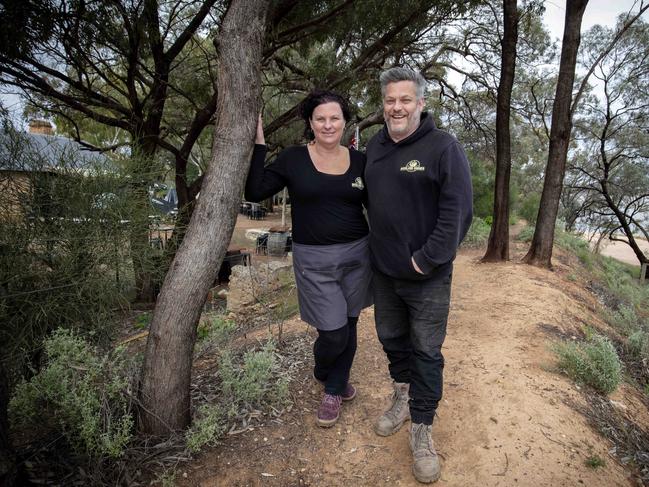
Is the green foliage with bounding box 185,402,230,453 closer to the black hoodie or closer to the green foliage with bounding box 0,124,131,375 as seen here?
the green foliage with bounding box 0,124,131,375

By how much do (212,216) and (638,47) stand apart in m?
16.5

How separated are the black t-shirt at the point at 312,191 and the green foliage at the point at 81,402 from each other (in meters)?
1.32

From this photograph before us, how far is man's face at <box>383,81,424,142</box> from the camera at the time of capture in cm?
214

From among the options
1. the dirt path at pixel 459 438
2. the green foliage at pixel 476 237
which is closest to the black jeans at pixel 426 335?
the dirt path at pixel 459 438

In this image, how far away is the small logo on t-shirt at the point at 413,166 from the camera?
2.08 meters

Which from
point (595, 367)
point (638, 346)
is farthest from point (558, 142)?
point (595, 367)

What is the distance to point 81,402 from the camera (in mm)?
2223

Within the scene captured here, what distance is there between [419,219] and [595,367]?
89.0 inches

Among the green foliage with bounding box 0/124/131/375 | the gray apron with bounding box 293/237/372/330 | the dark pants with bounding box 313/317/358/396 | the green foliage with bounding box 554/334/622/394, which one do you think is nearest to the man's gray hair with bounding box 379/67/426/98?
the gray apron with bounding box 293/237/372/330

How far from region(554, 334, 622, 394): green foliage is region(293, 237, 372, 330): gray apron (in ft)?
6.66

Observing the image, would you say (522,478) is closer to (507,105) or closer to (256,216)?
(507,105)

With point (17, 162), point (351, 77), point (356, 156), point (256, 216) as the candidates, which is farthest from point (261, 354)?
point (256, 216)

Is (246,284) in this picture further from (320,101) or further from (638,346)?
(638,346)

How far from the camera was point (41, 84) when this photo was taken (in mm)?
6945
